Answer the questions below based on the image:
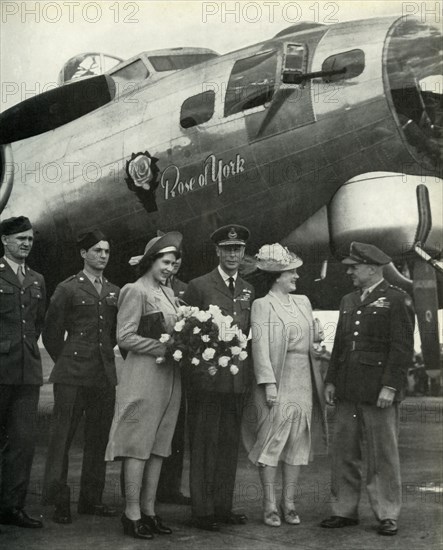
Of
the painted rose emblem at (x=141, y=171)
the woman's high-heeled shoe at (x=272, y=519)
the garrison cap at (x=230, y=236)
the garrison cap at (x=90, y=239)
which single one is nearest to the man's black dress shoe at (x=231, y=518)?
the woman's high-heeled shoe at (x=272, y=519)

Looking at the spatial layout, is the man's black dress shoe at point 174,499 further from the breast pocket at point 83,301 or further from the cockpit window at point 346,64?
the cockpit window at point 346,64

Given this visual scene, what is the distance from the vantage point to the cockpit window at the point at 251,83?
4.82 m

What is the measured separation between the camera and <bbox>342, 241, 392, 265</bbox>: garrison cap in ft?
14.2

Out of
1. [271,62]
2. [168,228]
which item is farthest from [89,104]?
[271,62]

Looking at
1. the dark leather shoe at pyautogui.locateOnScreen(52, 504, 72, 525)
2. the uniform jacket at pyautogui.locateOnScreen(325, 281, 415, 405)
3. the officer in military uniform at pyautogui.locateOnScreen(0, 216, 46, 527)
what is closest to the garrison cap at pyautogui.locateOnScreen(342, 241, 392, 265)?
the uniform jacket at pyautogui.locateOnScreen(325, 281, 415, 405)

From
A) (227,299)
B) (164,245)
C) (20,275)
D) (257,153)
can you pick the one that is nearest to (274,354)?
(227,299)

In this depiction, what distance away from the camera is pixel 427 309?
15.7ft

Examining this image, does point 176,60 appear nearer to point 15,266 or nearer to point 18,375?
point 15,266

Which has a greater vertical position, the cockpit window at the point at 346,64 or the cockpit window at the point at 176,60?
the cockpit window at the point at 176,60

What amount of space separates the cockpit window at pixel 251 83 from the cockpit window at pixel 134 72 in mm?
720

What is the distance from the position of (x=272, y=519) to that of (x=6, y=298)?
223 cm

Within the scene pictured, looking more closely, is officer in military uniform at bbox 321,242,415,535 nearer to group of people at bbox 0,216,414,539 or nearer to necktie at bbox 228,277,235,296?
group of people at bbox 0,216,414,539

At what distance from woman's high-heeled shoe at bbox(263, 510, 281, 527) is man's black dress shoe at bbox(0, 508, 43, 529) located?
1.42 meters

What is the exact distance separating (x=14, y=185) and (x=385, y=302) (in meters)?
3.08
